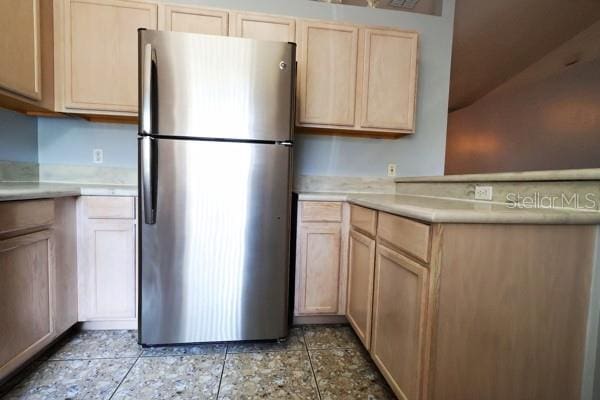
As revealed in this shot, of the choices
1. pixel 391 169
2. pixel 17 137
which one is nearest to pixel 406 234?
pixel 391 169

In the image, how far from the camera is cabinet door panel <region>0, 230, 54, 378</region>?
4.17 feet

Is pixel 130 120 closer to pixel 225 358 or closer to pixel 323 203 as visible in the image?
pixel 323 203

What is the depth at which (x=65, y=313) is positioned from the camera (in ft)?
5.43

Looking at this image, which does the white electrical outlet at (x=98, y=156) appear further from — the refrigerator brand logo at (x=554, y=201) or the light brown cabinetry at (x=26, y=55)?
the refrigerator brand logo at (x=554, y=201)

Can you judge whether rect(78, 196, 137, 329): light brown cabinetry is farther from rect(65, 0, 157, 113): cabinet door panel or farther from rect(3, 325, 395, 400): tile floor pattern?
rect(65, 0, 157, 113): cabinet door panel

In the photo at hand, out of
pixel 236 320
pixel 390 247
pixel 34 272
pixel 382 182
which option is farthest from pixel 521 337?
pixel 34 272

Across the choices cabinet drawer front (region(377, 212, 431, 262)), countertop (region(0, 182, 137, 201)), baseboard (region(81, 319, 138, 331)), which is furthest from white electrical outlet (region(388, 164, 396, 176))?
baseboard (region(81, 319, 138, 331))

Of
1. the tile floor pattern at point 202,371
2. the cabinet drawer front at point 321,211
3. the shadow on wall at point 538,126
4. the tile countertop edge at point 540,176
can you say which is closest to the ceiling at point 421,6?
the tile countertop edge at point 540,176

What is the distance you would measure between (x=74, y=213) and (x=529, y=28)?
5.38 metres

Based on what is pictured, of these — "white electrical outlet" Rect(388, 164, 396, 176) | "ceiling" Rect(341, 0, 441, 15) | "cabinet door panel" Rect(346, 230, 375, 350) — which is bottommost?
"cabinet door panel" Rect(346, 230, 375, 350)

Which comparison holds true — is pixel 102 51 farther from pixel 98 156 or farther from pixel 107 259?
pixel 107 259

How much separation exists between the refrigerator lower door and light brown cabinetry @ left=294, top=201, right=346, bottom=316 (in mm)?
284

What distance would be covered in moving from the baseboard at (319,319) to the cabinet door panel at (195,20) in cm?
201

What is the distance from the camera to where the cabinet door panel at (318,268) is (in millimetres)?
1961
